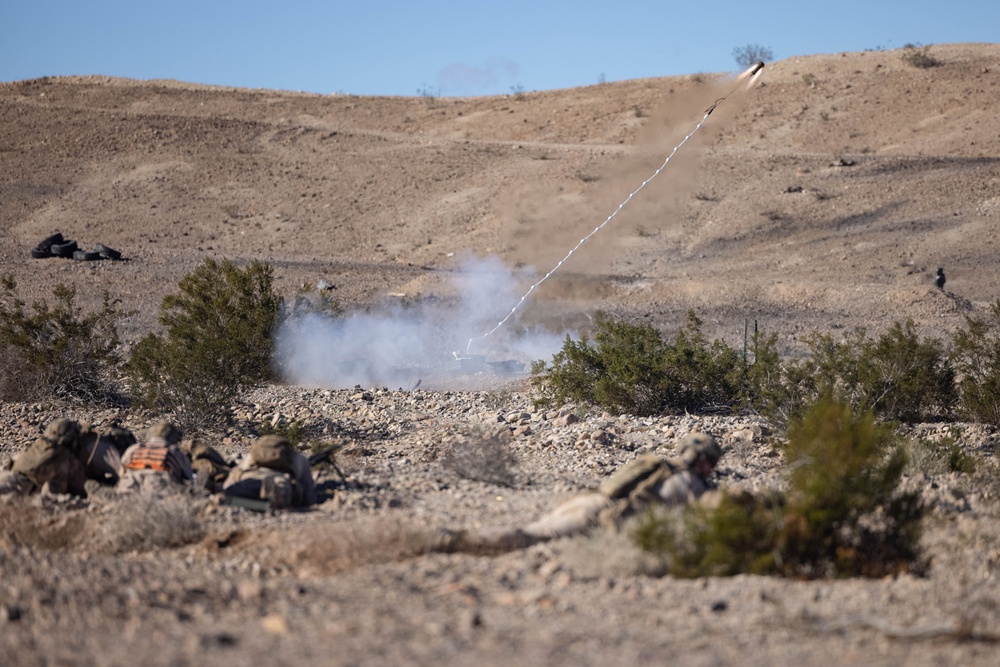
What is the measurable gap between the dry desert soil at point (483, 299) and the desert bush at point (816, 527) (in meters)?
0.20

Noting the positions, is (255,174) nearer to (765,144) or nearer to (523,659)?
(765,144)

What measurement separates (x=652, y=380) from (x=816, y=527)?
7.64 meters

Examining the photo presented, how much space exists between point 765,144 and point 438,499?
3625 cm

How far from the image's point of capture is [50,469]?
1012 cm

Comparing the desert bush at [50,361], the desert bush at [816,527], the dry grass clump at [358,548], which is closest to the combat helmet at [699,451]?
the desert bush at [816,527]

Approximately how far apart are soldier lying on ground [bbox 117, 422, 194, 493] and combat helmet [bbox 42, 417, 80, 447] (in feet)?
1.57

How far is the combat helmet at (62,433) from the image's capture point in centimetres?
1027

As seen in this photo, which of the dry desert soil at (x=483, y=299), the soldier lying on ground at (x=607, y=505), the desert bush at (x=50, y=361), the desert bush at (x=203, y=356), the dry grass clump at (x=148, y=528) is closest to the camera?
the dry desert soil at (x=483, y=299)

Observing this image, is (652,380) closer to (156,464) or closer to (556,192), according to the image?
(156,464)

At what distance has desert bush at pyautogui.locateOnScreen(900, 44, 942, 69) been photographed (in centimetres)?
4900

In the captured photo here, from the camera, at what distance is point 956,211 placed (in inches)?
1345

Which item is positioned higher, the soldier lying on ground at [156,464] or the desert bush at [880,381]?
the desert bush at [880,381]

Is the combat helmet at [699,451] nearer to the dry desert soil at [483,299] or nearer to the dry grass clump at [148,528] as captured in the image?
the dry desert soil at [483,299]

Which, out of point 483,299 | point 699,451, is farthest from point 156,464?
point 483,299
